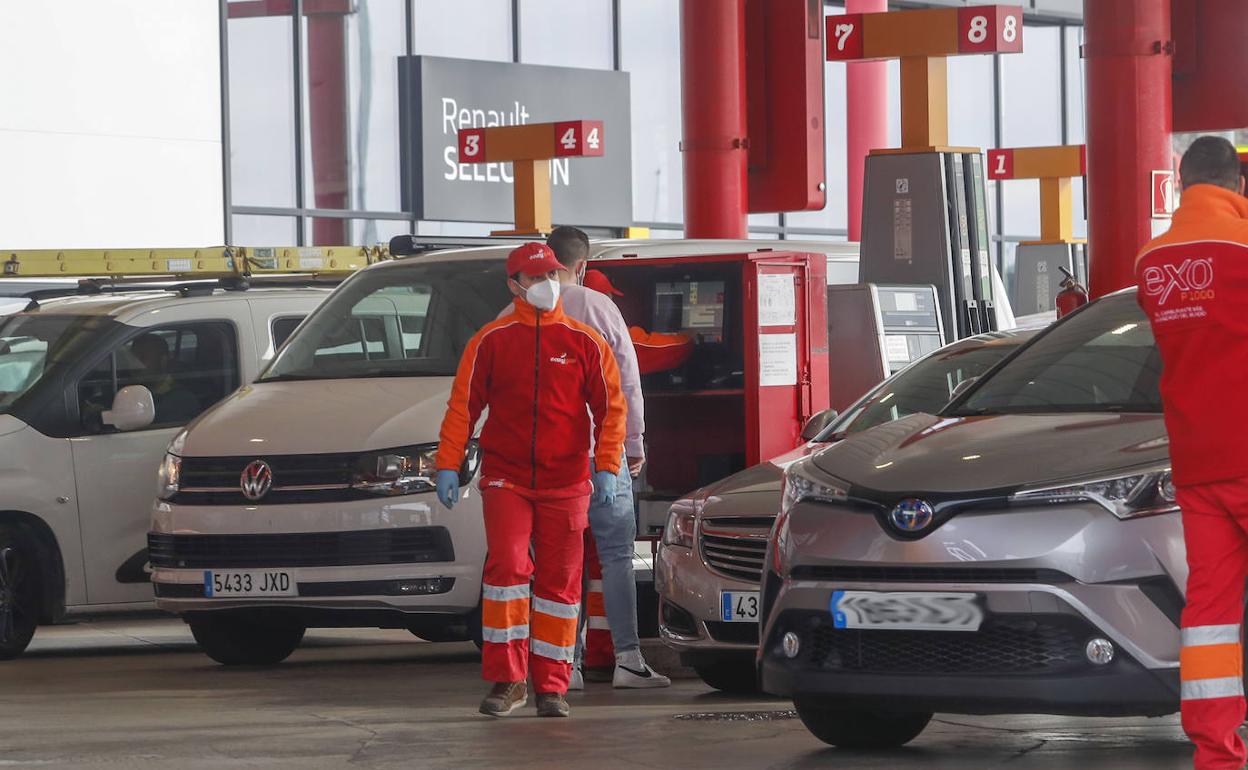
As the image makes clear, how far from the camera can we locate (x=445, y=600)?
370 inches

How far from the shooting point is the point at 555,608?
827 cm

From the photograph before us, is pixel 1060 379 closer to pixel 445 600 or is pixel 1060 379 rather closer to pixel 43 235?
pixel 445 600

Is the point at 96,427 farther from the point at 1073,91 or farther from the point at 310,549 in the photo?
the point at 1073,91

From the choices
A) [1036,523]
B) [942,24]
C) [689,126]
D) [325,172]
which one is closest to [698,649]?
[1036,523]

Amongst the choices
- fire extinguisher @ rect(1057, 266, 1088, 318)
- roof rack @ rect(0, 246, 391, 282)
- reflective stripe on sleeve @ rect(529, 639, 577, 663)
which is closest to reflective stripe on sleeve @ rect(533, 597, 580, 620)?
reflective stripe on sleeve @ rect(529, 639, 577, 663)

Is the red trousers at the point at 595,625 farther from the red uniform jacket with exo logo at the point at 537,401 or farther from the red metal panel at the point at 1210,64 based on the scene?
the red metal panel at the point at 1210,64

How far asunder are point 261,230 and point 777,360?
12.9 metres

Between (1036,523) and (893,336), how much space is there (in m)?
6.22

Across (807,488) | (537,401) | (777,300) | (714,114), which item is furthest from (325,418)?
(714,114)

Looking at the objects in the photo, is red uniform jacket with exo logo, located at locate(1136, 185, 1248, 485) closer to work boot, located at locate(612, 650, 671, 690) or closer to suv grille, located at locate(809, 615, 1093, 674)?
suv grille, located at locate(809, 615, 1093, 674)

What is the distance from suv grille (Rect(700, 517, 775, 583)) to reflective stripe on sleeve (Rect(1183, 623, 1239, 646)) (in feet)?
9.04

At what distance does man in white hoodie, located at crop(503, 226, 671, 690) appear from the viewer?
28.9 feet

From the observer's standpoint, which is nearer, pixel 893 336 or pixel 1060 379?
pixel 1060 379

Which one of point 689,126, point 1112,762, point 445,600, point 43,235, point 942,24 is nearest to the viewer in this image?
point 1112,762
